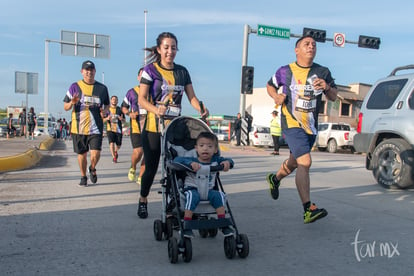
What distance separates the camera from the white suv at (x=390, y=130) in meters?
6.72

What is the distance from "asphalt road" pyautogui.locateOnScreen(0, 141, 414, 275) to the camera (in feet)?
10.2

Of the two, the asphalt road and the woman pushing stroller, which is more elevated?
the woman pushing stroller

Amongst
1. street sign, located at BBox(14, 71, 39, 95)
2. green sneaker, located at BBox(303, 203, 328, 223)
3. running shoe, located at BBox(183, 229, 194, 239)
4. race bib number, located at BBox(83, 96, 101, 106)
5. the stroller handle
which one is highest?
street sign, located at BBox(14, 71, 39, 95)

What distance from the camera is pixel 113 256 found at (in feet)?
10.9

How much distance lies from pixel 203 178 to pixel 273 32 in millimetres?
17973

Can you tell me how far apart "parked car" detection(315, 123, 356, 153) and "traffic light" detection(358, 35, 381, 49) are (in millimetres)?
4415

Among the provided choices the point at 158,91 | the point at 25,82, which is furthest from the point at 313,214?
the point at 25,82

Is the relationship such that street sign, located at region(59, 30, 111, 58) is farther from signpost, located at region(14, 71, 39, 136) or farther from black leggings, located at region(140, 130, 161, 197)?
black leggings, located at region(140, 130, 161, 197)

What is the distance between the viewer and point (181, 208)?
353 cm

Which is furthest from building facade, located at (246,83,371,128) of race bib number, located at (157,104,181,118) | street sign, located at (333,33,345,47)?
race bib number, located at (157,104,181,118)

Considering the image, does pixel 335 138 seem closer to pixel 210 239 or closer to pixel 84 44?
pixel 84 44

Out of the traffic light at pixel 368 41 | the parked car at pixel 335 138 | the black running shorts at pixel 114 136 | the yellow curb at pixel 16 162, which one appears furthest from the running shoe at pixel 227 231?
the traffic light at pixel 368 41

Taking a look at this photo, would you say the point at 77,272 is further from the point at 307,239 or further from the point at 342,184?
the point at 342,184

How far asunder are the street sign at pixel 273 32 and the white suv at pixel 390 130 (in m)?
13.2
